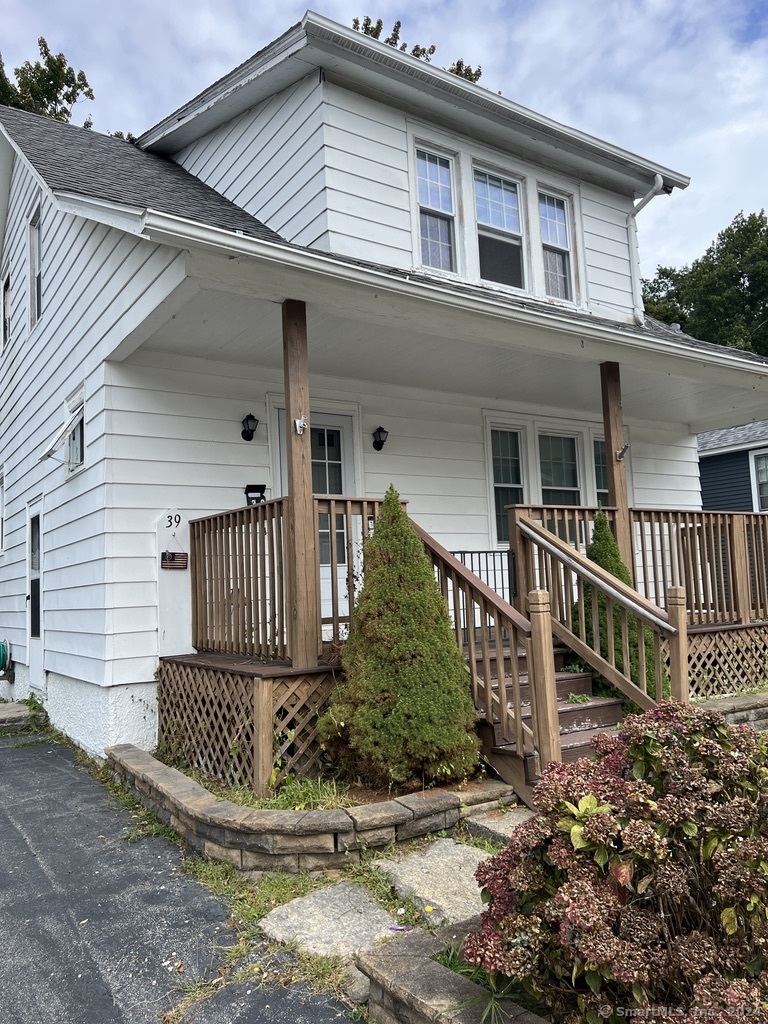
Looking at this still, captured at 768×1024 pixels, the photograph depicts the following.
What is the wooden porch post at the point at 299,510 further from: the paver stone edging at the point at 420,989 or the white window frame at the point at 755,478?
the white window frame at the point at 755,478

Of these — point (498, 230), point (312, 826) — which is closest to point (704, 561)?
point (498, 230)

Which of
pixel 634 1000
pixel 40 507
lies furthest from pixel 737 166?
pixel 634 1000

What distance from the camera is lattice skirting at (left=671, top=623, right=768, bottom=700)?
21.1 ft

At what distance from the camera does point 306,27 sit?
605 centimetres

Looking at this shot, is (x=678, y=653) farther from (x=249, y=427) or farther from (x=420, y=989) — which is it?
(x=249, y=427)

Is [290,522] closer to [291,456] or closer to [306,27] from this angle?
[291,456]

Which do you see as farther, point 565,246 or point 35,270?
point 35,270

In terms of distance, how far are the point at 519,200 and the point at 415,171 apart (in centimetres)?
139

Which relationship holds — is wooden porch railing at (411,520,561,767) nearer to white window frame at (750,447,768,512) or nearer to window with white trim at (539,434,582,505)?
window with white trim at (539,434,582,505)

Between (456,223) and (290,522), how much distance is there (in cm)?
408

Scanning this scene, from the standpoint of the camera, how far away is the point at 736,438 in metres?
17.8

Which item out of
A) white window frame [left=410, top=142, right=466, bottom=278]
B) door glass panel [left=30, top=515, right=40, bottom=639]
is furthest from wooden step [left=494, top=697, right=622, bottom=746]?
door glass panel [left=30, top=515, right=40, bottom=639]

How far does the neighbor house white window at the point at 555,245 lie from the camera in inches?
315

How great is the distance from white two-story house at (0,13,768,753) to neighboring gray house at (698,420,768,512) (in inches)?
356
